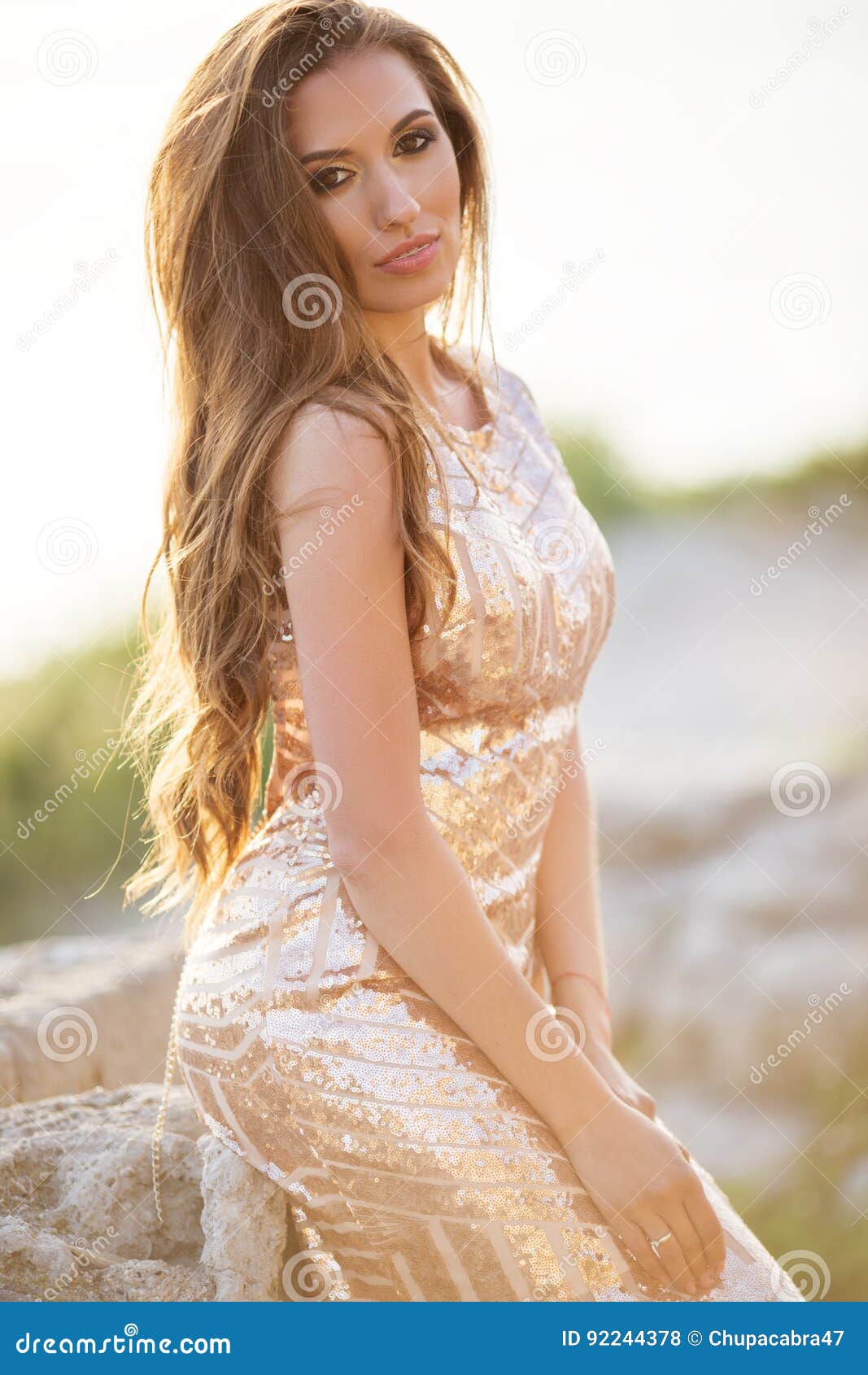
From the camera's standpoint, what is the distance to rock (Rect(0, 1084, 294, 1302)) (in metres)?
1.38

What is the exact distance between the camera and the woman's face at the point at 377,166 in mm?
1425

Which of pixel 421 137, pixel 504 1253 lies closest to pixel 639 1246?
pixel 504 1253

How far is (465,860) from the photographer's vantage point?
1.45 m

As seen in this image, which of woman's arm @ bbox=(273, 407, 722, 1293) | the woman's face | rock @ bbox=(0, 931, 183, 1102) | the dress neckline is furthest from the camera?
rock @ bbox=(0, 931, 183, 1102)

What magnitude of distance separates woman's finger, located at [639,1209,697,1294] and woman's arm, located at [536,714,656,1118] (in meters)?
0.32

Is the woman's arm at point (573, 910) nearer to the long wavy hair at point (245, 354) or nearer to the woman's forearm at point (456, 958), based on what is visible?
the woman's forearm at point (456, 958)

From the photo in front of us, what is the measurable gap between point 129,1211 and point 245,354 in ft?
3.32

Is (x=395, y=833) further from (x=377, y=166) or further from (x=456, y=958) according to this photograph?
(x=377, y=166)

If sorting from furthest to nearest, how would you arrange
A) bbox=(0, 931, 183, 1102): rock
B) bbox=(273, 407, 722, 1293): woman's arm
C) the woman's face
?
bbox=(0, 931, 183, 1102): rock
the woman's face
bbox=(273, 407, 722, 1293): woman's arm

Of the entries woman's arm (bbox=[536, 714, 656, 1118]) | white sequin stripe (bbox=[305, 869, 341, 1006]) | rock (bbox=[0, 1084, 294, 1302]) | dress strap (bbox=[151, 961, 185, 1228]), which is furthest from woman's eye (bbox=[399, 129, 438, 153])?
rock (bbox=[0, 1084, 294, 1302])

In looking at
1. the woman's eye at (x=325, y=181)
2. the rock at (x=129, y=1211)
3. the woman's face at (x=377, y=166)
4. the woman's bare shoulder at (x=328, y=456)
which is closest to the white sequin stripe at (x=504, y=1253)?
the rock at (x=129, y=1211)

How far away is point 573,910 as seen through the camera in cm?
169

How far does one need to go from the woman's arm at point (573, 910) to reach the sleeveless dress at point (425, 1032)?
0.46 feet

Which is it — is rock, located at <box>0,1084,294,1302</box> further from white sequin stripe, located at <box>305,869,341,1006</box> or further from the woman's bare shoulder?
the woman's bare shoulder
